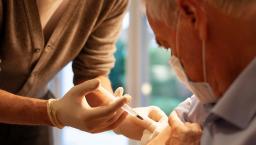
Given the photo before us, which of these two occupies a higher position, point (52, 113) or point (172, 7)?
point (172, 7)

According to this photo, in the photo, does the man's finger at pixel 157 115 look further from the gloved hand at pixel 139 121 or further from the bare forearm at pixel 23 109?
the bare forearm at pixel 23 109

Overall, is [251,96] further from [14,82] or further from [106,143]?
[106,143]

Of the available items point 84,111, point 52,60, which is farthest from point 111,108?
point 52,60

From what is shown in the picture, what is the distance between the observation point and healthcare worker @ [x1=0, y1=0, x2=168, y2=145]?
116 centimetres

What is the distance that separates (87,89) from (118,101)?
3.3 inches

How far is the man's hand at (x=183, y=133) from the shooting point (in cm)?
96

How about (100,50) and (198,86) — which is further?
(100,50)

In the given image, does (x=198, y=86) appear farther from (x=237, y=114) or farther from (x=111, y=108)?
(x=111, y=108)

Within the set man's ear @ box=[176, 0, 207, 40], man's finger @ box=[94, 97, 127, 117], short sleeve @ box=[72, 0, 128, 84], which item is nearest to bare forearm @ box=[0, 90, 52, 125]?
man's finger @ box=[94, 97, 127, 117]

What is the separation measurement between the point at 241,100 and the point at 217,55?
0.31 ft

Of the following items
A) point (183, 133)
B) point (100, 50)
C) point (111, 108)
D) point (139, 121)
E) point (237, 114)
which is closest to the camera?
point (237, 114)

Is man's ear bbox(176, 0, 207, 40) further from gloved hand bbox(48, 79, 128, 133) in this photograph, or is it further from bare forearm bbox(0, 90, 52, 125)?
bare forearm bbox(0, 90, 52, 125)

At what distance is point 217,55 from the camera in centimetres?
86

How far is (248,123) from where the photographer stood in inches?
32.7
